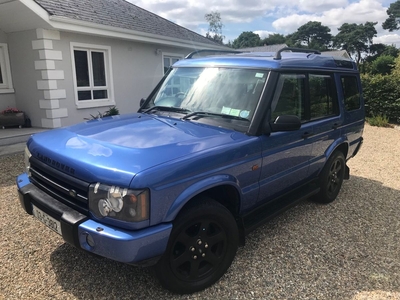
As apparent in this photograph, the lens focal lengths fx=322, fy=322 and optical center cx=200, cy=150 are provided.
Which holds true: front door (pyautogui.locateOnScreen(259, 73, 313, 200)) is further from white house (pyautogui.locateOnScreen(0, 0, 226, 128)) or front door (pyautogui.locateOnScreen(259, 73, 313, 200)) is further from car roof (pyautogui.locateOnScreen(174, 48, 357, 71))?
white house (pyautogui.locateOnScreen(0, 0, 226, 128))

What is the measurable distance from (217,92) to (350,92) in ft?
8.31

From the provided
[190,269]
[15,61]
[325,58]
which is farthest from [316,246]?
[15,61]

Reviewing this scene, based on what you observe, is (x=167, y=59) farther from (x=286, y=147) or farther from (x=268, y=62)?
(x=286, y=147)

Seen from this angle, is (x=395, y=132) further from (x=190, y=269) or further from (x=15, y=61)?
(x=15, y=61)

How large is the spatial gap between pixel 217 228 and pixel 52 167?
148 cm

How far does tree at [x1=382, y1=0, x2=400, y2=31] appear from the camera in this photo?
237 ft

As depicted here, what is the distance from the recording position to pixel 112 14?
11227 millimetres

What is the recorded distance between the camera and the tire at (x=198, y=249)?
8.27 ft

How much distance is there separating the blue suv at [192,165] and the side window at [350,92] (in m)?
0.39

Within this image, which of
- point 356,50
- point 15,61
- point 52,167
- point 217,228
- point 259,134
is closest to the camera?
point 52,167

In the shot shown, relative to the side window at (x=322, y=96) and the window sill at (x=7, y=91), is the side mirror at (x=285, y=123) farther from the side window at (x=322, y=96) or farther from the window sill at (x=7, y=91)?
the window sill at (x=7, y=91)

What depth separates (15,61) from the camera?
916cm

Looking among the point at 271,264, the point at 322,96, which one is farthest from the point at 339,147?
the point at 271,264

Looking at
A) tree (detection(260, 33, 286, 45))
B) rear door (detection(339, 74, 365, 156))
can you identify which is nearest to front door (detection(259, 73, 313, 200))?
rear door (detection(339, 74, 365, 156))
